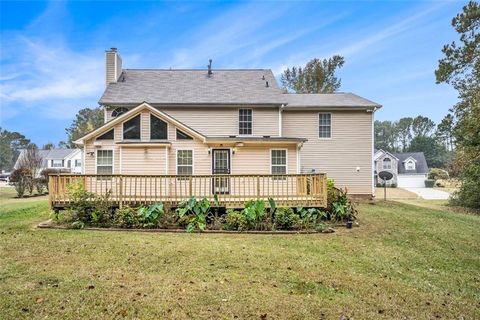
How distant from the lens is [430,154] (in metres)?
70.6

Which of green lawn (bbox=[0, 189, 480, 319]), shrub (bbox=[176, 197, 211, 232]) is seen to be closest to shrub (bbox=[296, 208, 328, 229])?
green lawn (bbox=[0, 189, 480, 319])

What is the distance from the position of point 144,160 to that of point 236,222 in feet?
18.7

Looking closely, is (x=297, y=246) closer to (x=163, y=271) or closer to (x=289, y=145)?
(x=163, y=271)

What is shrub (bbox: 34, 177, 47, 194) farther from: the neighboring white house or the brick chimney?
the neighboring white house

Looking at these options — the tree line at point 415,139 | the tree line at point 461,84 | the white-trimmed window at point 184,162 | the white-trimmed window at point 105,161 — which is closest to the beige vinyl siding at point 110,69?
the white-trimmed window at point 105,161

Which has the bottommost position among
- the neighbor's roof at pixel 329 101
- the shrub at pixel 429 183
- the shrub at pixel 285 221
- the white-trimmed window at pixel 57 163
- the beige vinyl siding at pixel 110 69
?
the shrub at pixel 429 183

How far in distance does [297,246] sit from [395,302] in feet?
9.84

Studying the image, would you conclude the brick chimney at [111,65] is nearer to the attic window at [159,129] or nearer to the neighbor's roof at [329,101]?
the attic window at [159,129]

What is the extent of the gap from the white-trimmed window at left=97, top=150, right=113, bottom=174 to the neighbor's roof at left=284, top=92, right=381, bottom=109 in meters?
9.23

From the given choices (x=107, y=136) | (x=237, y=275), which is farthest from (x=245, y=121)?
(x=237, y=275)

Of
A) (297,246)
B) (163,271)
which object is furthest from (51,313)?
(297,246)

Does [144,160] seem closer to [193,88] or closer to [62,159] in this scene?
[193,88]

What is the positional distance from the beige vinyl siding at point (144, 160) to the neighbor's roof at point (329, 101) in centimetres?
753

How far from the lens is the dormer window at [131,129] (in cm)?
1277
